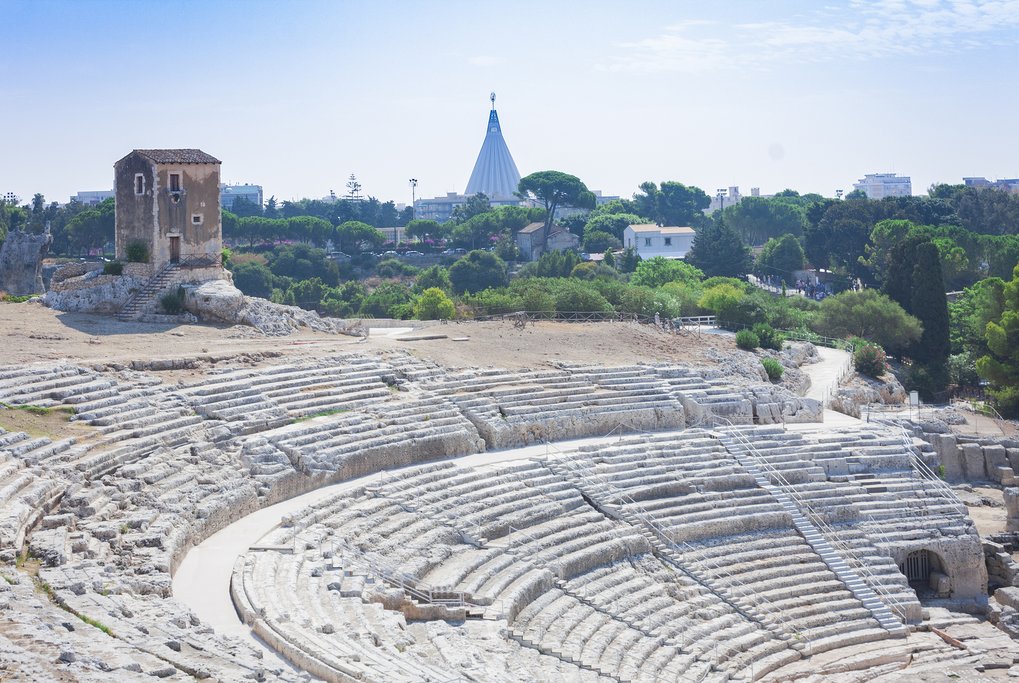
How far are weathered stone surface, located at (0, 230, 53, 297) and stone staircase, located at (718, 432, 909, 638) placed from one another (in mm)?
23989

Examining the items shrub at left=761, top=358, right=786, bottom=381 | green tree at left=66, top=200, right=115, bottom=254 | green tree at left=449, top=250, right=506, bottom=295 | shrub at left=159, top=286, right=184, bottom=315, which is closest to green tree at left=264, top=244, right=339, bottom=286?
green tree at left=449, top=250, right=506, bottom=295

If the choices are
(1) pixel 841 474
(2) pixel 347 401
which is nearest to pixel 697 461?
(1) pixel 841 474

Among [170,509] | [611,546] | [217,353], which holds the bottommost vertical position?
[611,546]

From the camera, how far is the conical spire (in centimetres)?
Result: 13788

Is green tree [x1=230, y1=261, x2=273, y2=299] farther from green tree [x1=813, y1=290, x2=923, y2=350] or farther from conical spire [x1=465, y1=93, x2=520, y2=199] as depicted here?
conical spire [x1=465, y1=93, x2=520, y2=199]

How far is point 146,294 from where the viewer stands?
35.9 m

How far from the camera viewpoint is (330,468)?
26.4m

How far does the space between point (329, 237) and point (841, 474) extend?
182 feet

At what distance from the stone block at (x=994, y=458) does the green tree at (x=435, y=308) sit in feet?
59.2

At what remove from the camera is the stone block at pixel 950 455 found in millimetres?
36812

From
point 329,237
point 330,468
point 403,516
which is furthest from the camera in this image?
point 329,237

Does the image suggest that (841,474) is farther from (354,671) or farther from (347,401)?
(354,671)

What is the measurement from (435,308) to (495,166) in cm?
9515

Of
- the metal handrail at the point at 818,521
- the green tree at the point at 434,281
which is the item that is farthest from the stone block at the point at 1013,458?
the green tree at the point at 434,281
